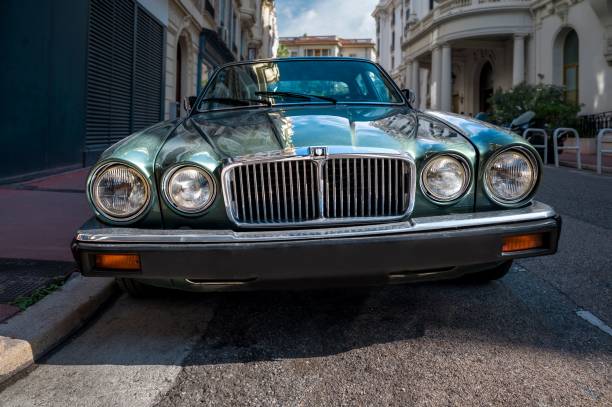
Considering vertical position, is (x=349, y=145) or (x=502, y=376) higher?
(x=349, y=145)

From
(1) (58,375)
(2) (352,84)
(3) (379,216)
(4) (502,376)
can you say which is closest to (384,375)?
(4) (502,376)

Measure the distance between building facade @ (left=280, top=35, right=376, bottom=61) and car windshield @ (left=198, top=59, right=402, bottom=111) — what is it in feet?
234

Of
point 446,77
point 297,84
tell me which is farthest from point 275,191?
point 446,77

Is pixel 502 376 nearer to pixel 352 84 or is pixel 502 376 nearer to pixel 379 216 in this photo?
pixel 379 216

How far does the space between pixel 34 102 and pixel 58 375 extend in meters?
5.82

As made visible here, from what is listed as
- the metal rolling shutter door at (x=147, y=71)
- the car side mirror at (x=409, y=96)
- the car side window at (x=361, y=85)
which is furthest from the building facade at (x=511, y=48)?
the car side window at (x=361, y=85)

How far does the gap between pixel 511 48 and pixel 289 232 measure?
26.4 metres

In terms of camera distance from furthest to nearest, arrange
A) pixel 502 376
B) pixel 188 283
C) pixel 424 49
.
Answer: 1. pixel 424 49
2. pixel 188 283
3. pixel 502 376

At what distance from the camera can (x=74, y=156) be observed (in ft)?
27.1

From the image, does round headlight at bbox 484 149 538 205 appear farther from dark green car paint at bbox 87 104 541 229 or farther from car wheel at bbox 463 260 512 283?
car wheel at bbox 463 260 512 283

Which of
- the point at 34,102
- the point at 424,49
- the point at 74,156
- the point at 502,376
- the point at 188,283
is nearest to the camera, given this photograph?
the point at 502,376

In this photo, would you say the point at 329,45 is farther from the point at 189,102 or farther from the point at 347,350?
the point at 347,350

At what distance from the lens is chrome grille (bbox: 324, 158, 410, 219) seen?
2.19m

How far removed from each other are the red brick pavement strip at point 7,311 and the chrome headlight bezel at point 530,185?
7.81ft
